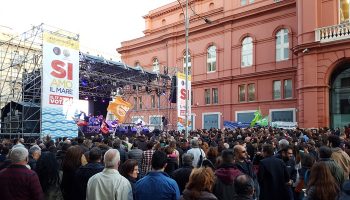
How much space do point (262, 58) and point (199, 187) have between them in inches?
1223

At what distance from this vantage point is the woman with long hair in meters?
4.10

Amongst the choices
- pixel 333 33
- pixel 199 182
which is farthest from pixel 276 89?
pixel 199 182

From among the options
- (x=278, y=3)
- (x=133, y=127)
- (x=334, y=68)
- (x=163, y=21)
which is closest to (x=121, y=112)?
(x=133, y=127)

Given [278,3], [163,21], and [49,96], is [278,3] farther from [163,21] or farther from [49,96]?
[49,96]

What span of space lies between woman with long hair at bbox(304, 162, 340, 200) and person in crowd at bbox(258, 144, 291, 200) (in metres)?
1.87

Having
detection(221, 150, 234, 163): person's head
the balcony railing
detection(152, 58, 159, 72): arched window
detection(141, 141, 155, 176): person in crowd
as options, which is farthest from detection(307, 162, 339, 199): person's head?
detection(152, 58, 159, 72): arched window

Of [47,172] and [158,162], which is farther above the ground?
[158,162]

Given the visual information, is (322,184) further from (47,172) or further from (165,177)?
(47,172)

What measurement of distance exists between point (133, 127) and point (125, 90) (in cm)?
649

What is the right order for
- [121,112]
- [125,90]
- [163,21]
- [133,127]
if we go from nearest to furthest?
[121,112], [133,127], [125,90], [163,21]

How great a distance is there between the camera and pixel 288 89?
31.1 meters

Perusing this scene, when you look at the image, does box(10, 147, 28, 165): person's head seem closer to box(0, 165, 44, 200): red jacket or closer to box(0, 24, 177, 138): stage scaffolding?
box(0, 165, 44, 200): red jacket

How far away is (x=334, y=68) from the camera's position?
2378 centimetres

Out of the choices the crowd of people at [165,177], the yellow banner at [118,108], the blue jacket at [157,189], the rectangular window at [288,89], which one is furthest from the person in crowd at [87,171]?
the rectangular window at [288,89]
